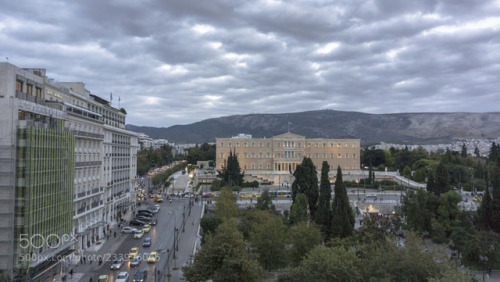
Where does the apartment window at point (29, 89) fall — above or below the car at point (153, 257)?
above

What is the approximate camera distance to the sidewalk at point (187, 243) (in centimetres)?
3012

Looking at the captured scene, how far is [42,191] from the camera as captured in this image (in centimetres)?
2552

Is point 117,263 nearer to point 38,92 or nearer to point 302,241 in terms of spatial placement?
point 38,92

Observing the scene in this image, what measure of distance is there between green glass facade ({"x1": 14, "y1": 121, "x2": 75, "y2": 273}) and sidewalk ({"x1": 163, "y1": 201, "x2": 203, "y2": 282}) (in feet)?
31.3

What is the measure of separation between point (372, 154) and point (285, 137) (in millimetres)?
28864

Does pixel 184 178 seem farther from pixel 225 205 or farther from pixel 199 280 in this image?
pixel 199 280

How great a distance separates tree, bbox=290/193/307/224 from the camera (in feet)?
137

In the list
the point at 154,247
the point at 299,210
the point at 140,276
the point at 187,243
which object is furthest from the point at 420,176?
the point at 140,276

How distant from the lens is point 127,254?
34.7m

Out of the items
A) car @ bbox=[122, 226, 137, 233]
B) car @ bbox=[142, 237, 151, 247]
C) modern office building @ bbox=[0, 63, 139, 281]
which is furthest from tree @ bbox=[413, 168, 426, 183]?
modern office building @ bbox=[0, 63, 139, 281]

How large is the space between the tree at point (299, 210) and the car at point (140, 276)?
19.5 m

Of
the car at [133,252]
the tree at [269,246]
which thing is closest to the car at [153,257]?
the car at [133,252]

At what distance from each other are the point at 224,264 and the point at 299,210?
22730mm

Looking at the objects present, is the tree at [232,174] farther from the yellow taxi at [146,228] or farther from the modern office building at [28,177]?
the modern office building at [28,177]
